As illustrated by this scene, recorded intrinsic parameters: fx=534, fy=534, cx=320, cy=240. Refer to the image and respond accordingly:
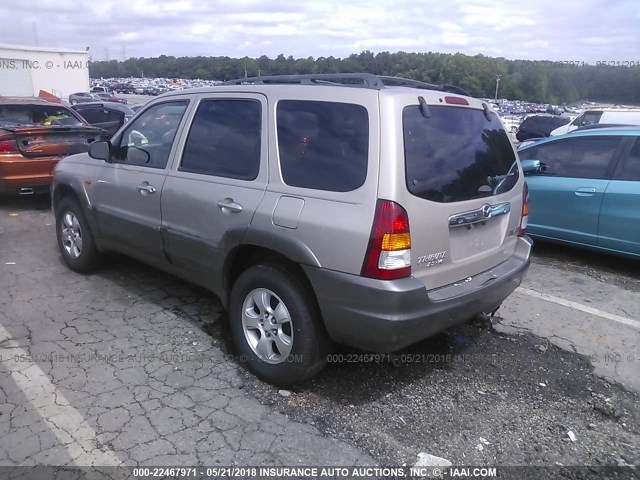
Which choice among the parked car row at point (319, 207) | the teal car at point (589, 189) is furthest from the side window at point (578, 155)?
the parked car row at point (319, 207)

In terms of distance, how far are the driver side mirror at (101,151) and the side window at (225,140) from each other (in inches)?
42.8

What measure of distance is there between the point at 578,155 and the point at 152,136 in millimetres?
4664

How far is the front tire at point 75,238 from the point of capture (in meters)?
5.06

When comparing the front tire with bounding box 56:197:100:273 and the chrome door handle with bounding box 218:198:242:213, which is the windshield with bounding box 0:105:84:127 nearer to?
the front tire with bounding box 56:197:100:273

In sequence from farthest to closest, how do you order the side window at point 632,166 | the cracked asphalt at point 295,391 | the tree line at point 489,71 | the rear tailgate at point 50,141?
the tree line at point 489,71
the rear tailgate at point 50,141
the side window at point 632,166
the cracked asphalt at point 295,391

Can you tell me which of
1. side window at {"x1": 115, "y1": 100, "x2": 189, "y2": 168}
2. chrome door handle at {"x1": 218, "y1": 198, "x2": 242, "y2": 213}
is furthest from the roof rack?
chrome door handle at {"x1": 218, "y1": 198, "x2": 242, "y2": 213}

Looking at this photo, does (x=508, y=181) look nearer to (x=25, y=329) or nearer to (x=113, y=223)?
(x=113, y=223)

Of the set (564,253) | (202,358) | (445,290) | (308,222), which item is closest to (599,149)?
(564,253)

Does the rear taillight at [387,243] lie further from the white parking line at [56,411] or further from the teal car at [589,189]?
the teal car at [589,189]

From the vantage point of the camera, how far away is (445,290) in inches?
122

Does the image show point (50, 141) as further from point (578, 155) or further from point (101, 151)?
point (578, 155)

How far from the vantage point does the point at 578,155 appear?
611 cm

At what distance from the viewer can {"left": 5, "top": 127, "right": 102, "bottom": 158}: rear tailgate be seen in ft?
24.5

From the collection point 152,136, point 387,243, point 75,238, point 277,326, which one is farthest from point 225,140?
point 75,238
